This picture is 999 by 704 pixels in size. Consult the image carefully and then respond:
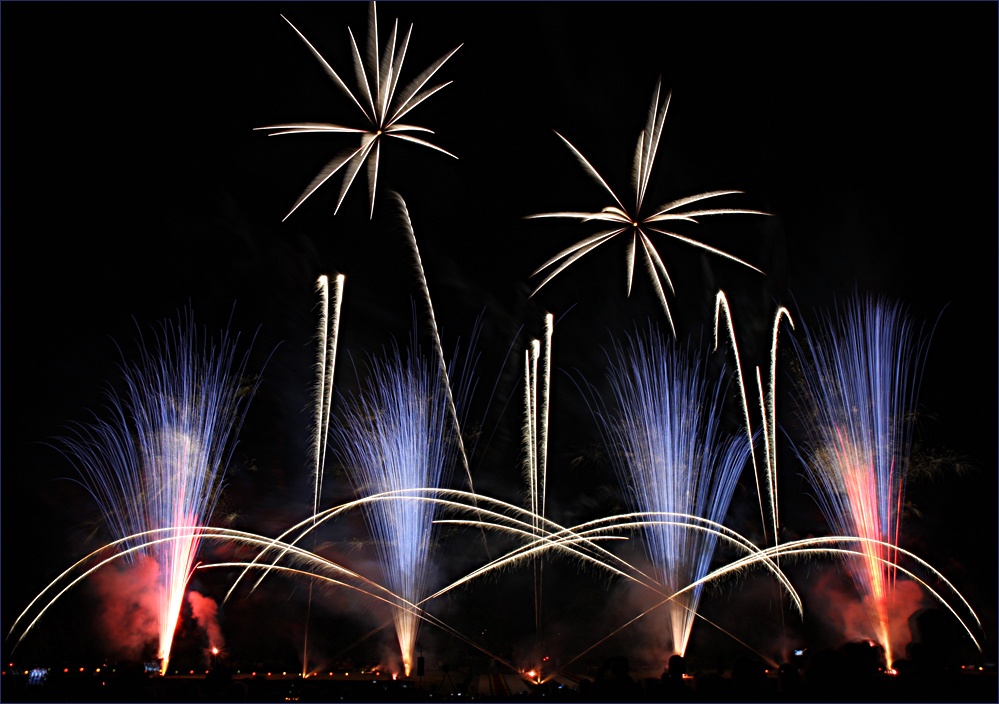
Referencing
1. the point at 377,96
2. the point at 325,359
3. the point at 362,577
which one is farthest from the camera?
the point at 362,577

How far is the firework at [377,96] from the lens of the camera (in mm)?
18734

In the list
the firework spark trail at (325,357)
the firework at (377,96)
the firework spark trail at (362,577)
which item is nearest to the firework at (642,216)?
the firework at (377,96)

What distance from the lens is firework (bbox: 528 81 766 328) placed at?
63.4ft

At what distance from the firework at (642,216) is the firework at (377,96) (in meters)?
4.79

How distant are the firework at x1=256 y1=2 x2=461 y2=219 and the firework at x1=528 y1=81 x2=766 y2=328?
479cm

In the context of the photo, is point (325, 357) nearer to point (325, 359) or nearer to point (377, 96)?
point (325, 359)

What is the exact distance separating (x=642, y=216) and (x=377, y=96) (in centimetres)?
955

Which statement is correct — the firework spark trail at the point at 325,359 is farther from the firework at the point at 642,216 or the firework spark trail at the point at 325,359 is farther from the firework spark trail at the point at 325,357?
the firework at the point at 642,216

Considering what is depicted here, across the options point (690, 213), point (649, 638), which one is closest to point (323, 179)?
point (690, 213)

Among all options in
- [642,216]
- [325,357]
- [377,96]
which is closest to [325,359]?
[325,357]

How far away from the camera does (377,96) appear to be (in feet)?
63.1

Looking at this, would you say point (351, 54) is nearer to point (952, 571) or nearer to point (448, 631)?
point (448, 631)

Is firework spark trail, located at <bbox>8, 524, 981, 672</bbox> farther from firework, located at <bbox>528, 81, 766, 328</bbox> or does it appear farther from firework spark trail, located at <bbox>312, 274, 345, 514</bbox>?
firework, located at <bbox>528, 81, 766, 328</bbox>

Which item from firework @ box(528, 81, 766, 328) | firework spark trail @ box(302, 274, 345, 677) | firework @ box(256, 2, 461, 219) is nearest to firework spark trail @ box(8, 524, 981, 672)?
firework spark trail @ box(302, 274, 345, 677)
